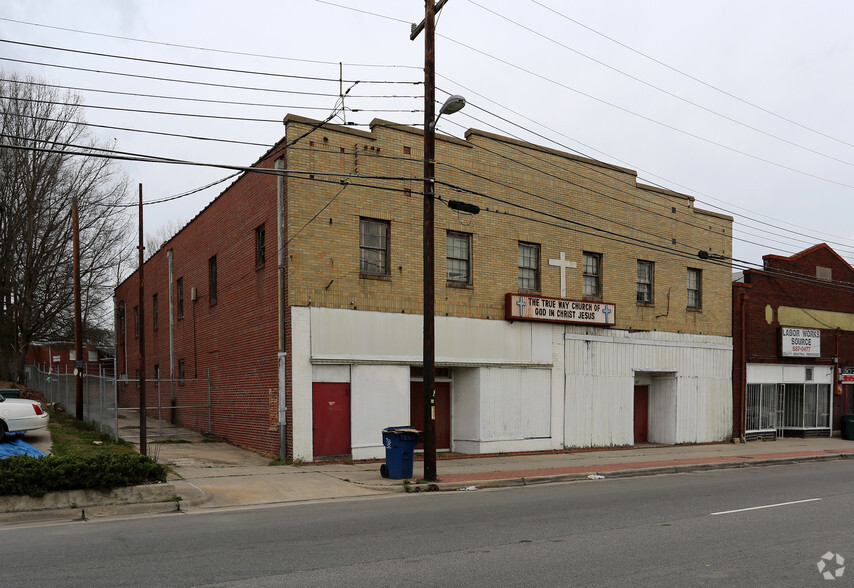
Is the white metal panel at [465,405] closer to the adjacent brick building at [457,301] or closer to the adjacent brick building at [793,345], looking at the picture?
the adjacent brick building at [457,301]

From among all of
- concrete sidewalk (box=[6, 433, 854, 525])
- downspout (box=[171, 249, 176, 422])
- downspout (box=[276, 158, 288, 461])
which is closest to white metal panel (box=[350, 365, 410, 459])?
concrete sidewalk (box=[6, 433, 854, 525])


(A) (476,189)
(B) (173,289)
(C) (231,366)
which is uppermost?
(A) (476,189)

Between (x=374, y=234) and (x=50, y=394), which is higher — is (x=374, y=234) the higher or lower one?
the higher one

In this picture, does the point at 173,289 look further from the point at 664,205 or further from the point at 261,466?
the point at 664,205

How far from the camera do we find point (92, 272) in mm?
35625

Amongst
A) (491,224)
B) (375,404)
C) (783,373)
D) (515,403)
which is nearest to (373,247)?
(491,224)

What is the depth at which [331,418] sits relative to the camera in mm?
17891

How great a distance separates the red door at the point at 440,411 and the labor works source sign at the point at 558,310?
112 inches

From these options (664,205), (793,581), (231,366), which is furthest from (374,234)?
(793,581)

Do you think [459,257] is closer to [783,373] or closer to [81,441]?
[81,441]

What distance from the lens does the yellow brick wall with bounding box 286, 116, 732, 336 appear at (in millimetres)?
18000

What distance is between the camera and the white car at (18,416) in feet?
54.4

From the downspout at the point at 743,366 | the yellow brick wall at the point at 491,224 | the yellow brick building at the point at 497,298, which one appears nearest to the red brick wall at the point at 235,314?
the yellow brick building at the point at 497,298

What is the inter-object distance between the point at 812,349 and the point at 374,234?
20863 mm
